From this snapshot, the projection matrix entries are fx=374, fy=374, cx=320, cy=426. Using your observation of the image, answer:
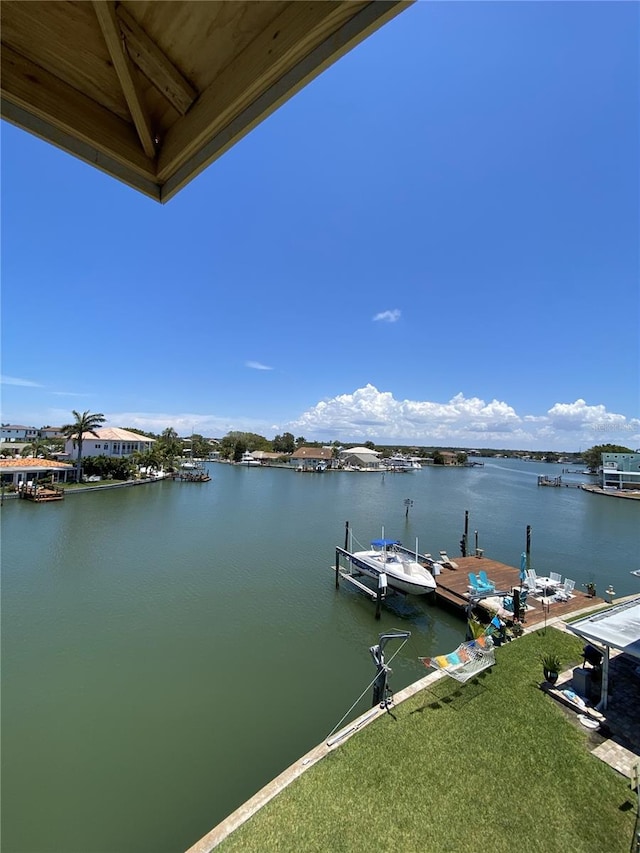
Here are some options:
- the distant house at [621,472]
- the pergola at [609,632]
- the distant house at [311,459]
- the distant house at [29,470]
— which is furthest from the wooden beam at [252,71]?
the distant house at [311,459]

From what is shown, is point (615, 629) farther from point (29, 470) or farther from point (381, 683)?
point (29, 470)

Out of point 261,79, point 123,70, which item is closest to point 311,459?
point 123,70

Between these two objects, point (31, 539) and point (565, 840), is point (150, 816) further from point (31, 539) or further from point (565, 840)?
point (31, 539)

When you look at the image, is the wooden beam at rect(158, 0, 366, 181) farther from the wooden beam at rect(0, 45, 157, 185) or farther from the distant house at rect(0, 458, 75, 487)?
the distant house at rect(0, 458, 75, 487)

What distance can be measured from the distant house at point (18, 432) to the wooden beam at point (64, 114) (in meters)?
106

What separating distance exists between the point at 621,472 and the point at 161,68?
70.8m

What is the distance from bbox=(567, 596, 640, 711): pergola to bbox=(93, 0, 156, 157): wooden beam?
28.8 ft

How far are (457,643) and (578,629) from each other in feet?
18.1

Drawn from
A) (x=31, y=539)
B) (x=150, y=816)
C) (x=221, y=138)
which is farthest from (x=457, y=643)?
(x=31, y=539)

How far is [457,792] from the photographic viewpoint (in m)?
5.00

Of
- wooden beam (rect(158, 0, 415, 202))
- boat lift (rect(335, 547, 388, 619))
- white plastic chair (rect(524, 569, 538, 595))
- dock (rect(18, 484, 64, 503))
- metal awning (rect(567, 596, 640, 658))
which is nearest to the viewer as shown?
wooden beam (rect(158, 0, 415, 202))

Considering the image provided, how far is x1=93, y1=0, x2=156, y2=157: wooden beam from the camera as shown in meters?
1.41

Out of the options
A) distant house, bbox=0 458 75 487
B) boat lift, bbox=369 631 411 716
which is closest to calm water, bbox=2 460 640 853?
boat lift, bbox=369 631 411 716

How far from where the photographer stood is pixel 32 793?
609cm
